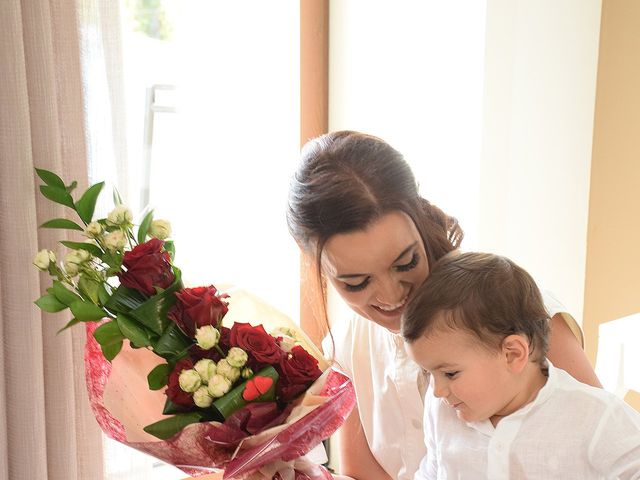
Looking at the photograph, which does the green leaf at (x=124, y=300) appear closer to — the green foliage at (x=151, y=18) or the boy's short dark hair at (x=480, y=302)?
the boy's short dark hair at (x=480, y=302)

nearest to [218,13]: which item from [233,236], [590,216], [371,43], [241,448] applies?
[371,43]

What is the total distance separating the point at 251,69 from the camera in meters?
2.43

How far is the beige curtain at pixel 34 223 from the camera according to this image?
1.62 metres

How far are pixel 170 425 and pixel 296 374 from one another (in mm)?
189

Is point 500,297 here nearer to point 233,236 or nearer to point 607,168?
point 233,236

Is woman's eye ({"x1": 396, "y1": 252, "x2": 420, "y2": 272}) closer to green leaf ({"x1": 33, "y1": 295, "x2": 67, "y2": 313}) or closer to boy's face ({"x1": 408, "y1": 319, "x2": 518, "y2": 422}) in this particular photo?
boy's face ({"x1": 408, "y1": 319, "x2": 518, "y2": 422})

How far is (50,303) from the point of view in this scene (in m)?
1.15

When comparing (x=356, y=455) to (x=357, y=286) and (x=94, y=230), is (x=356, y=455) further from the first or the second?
(x=94, y=230)

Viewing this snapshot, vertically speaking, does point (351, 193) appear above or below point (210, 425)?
above

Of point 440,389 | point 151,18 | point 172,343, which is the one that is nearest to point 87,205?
point 172,343

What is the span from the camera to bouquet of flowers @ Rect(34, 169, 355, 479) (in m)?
1.07

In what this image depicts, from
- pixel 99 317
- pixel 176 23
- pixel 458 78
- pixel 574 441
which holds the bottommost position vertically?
pixel 574 441

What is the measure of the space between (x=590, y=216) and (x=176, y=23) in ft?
4.89

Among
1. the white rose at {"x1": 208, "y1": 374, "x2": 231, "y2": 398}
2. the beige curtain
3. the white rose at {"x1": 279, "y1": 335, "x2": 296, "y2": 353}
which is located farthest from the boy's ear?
the beige curtain
